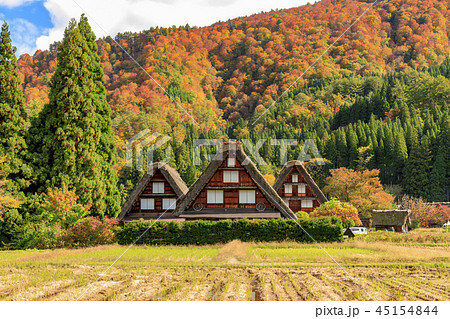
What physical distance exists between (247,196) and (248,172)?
181 cm

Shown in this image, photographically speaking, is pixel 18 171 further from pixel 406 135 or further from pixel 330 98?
pixel 330 98

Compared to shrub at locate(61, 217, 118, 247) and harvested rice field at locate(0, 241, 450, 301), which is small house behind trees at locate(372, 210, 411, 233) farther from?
shrub at locate(61, 217, 118, 247)

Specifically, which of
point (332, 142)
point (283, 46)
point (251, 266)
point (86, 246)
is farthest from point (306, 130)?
point (251, 266)

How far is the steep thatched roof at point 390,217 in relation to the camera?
53.6m

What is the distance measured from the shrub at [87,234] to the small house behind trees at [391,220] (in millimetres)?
35575

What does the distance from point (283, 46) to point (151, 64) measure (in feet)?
188

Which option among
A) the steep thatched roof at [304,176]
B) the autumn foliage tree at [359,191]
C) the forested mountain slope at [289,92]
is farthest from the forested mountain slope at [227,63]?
the autumn foliage tree at [359,191]

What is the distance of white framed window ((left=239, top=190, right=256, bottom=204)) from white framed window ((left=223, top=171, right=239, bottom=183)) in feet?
3.28

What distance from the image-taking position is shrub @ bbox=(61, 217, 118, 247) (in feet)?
96.1

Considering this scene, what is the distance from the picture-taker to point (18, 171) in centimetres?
3275

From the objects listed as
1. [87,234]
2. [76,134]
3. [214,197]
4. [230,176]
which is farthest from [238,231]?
[76,134]

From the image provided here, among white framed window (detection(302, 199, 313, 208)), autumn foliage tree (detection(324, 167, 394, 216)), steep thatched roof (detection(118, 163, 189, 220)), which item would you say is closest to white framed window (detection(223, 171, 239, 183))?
steep thatched roof (detection(118, 163, 189, 220))

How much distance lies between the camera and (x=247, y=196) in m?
33.8

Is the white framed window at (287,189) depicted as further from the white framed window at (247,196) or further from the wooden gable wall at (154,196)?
the white framed window at (247,196)
